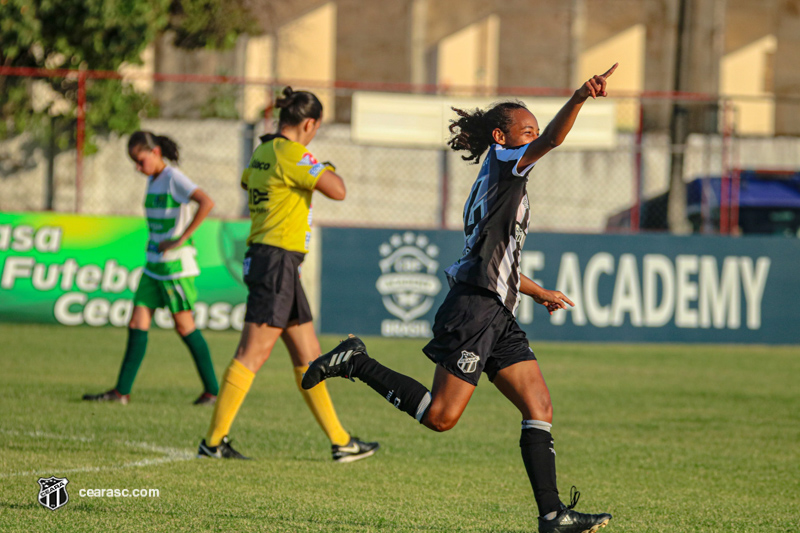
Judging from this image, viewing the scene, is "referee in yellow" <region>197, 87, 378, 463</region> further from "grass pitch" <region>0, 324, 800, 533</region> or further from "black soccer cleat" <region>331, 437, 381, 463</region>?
"grass pitch" <region>0, 324, 800, 533</region>

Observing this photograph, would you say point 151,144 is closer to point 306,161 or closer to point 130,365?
point 130,365

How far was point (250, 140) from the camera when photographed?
18.4 metres


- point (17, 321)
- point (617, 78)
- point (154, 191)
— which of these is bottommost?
point (17, 321)

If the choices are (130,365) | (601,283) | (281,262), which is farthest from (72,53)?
(281,262)

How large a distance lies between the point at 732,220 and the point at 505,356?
11379mm

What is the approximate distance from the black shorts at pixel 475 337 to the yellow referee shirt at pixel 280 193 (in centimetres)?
170

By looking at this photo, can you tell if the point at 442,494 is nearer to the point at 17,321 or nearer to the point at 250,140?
the point at 17,321

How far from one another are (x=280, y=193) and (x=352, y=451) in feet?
5.18

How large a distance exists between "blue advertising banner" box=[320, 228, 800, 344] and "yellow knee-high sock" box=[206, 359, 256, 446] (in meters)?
7.49

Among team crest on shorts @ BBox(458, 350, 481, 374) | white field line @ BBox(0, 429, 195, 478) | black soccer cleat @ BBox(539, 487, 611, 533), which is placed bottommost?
white field line @ BBox(0, 429, 195, 478)

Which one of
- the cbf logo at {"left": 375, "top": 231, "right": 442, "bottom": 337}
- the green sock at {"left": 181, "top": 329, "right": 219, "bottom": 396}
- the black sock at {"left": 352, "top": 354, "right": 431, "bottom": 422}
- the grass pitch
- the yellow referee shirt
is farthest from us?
the cbf logo at {"left": 375, "top": 231, "right": 442, "bottom": 337}

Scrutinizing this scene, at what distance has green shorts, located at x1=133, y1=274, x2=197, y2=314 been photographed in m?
8.02

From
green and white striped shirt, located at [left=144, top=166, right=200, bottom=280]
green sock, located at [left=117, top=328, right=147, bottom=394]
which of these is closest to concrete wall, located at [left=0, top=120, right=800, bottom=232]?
green and white striped shirt, located at [left=144, top=166, right=200, bottom=280]

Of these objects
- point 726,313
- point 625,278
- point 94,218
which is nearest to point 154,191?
point 94,218
